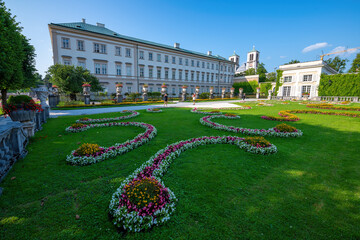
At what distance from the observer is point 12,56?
9.05 m

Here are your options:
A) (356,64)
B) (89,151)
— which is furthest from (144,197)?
(356,64)

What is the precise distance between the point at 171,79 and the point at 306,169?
132 ft

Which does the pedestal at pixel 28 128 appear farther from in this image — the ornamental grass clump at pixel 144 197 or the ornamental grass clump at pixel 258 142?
the ornamental grass clump at pixel 258 142

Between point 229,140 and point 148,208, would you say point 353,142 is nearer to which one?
point 229,140

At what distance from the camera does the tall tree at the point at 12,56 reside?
7.27 m

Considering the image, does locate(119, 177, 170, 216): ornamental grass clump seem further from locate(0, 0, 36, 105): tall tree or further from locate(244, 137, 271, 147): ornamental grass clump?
locate(0, 0, 36, 105): tall tree

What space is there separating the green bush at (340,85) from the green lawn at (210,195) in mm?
35458

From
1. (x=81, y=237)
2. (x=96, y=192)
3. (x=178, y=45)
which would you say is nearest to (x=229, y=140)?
(x=96, y=192)

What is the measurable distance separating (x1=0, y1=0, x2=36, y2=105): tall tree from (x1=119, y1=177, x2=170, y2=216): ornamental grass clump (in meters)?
8.75

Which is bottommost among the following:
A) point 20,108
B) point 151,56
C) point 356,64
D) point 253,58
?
point 20,108

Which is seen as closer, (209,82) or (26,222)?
(26,222)

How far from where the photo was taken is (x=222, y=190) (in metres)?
3.18

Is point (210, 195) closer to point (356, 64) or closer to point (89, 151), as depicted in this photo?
point (89, 151)

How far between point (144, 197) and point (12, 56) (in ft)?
40.1
